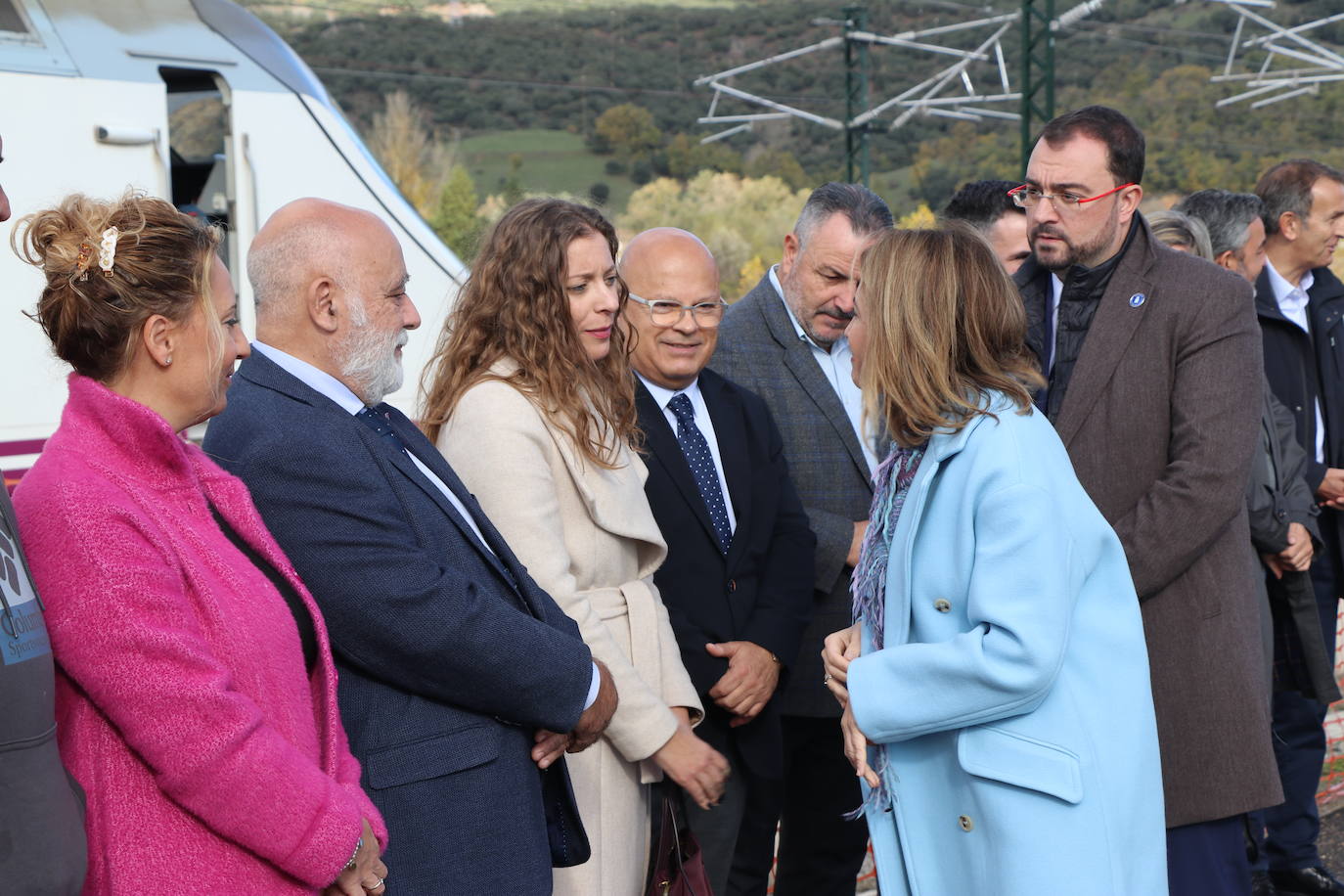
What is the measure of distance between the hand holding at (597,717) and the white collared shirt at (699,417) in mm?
843

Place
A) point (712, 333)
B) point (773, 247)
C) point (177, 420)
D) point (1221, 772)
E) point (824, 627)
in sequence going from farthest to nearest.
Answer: point (773, 247) → point (824, 627) → point (712, 333) → point (1221, 772) → point (177, 420)

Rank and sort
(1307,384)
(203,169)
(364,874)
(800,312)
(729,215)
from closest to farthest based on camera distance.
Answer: (364,874), (800,312), (1307,384), (203,169), (729,215)

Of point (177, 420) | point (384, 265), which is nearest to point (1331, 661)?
point (384, 265)

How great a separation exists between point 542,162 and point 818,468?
5045 centimetres

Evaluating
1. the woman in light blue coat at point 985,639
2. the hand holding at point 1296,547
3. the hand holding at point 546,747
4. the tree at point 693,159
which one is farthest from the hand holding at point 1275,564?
the tree at point 693,159

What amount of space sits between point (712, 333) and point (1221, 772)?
5.11 ft

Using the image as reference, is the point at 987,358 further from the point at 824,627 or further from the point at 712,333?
the point at 824,627

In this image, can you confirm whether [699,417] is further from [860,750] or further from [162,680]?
[162,680]

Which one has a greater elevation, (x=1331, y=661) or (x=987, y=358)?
(x=987, y=358)

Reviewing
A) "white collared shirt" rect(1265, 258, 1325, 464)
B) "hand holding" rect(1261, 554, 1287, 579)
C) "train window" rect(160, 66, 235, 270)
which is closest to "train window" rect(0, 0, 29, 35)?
"train window" rect(160, 66, 235, 270)

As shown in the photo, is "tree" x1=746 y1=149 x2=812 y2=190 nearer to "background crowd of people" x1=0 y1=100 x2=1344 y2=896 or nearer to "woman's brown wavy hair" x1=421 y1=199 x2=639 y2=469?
"background crowd of people" x1=0 y1=100 x2=1344 y2=896

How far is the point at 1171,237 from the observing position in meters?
4.02

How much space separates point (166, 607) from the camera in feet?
5.64

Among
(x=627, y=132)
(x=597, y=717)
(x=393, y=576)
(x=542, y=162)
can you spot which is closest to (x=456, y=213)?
(x=542, y=162)
